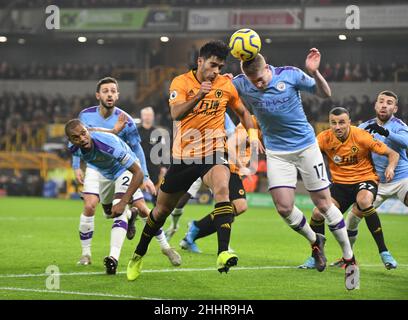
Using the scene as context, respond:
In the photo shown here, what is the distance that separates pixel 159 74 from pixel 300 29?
27.3ft

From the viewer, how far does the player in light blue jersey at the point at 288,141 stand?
29.9ft

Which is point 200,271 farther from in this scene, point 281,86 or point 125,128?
point 281,86

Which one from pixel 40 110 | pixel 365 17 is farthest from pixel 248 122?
pixel 40 110

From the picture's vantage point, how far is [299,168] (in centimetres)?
942

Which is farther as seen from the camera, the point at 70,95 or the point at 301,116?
the point at 70,95

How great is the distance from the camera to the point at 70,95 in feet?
135

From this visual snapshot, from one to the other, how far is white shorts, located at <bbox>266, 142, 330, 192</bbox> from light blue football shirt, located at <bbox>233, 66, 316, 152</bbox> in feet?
0.28

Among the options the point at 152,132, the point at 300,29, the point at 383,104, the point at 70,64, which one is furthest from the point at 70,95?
the point at 383,104

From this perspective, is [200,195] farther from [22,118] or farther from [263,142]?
[263,142]

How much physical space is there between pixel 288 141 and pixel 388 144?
9.30 ft

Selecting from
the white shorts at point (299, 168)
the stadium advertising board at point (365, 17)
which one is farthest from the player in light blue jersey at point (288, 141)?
the stadium advertising board at point (365, 17)

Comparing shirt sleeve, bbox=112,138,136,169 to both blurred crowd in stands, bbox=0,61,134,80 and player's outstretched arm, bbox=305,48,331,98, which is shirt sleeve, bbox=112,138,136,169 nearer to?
player's outstretched arm, bbox=305,48,331,98

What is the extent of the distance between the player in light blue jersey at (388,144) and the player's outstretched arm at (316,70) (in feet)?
8.87

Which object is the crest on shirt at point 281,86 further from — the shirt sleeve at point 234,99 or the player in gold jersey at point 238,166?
the player in gold jersey at point 238,166
